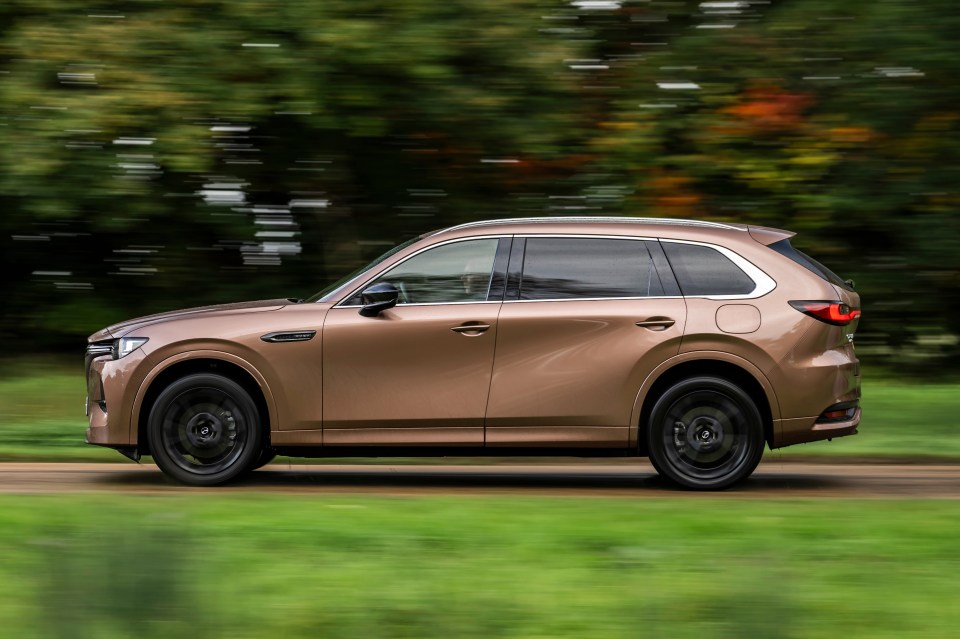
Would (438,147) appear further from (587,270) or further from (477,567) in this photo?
(477,567)

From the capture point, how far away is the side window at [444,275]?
907cm

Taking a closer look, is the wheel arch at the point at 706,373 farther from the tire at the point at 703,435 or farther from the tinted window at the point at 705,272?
the tinted window at the point at 705,272

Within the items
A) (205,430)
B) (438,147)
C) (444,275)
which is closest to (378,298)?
(444,275)

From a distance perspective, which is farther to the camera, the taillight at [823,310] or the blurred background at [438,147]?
the blurred background at [438,147]

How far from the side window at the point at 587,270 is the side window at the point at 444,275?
0.28 m

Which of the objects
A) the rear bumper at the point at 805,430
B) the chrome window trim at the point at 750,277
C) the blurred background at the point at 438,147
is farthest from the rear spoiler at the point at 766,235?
the blurred background at the point at 438,147

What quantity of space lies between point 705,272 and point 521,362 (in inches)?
53.3

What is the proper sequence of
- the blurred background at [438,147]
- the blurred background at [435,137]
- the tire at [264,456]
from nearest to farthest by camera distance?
the tire at [264,456] < the blurred background at [438,147] < the blurred background at [435,137]

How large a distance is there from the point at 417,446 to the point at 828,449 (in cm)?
415

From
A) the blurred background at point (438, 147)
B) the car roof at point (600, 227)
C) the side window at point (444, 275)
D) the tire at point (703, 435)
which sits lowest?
the tire at point (703, 435)

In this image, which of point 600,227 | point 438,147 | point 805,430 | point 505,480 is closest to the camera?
point 805,430

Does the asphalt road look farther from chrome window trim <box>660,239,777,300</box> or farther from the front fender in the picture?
chrome window trim <box>660,239,777,300</box>

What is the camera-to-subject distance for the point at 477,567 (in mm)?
6125

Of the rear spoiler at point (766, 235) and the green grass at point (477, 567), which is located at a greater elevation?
the rear spoiler at point (766, 235)
